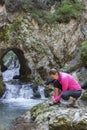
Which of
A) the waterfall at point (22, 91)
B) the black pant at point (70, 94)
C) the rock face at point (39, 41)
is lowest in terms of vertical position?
the waterfall at point (22, 91)

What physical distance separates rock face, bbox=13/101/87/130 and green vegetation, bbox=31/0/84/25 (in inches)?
514

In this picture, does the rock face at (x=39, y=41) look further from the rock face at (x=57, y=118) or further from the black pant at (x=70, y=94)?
the black pant at (x=70, y=94)

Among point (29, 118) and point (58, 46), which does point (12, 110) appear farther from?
point (58, 46)

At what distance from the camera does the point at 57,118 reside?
7.97 m

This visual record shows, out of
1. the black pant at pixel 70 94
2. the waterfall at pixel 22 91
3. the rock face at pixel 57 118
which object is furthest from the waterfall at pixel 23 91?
the black pant at pixel 70 94

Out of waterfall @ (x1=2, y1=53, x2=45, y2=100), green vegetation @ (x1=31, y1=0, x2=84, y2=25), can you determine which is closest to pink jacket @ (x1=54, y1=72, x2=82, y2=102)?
waterfall @ (x1=2, y1=53, x2=45, y2=100)

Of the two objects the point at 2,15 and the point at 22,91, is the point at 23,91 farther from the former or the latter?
the point at 2,15

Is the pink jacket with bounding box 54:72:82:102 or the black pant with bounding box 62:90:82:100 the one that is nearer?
the pink jacket with bounding box 54:72:82:102

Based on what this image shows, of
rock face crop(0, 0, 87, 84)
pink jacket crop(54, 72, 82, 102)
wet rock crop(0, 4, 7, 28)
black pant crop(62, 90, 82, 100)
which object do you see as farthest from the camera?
rock face crop(0, 0, 87, 84)

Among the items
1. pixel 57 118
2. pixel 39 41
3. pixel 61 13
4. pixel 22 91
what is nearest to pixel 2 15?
pixel 39 41

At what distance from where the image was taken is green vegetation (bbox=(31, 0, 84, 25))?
21286 mm

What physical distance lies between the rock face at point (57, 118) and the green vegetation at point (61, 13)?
42.8ft

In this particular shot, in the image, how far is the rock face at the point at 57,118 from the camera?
769 centimetres

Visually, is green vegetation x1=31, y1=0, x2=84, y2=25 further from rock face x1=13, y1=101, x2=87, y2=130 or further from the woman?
the woman
